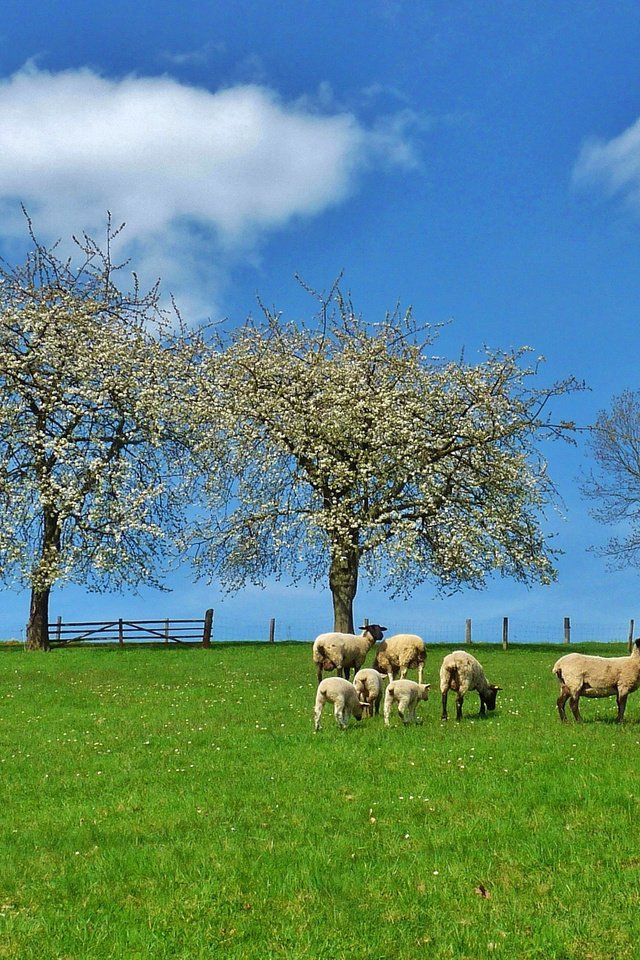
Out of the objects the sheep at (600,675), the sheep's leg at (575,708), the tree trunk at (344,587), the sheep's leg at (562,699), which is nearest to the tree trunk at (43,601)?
the tree trunk at (344,587)

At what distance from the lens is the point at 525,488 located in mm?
47250

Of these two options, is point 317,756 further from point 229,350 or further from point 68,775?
point 229,350

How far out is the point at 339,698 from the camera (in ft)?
60.2

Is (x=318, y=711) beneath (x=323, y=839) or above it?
above

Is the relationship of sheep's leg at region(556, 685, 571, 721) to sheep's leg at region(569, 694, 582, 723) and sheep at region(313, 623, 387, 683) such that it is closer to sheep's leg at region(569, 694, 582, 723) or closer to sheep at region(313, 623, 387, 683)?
sheep's leg at region(569, 694, 582, 723)

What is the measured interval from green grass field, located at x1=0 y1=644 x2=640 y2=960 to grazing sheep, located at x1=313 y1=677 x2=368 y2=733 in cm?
31

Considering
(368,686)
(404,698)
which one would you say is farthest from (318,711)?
(404,698)

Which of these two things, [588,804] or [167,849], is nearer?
[167,849]

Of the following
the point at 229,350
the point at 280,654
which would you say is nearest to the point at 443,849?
the point at 280,654

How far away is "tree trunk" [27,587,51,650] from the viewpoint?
151ft

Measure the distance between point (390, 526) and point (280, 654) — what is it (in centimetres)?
800

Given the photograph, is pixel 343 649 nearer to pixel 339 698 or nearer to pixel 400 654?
pixel 400 654

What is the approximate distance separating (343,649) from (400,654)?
6.29ft

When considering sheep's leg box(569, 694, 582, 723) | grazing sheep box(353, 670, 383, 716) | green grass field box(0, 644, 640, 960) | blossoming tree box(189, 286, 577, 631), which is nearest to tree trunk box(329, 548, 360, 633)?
blossoming tree box(189, 286, 577, 631)
